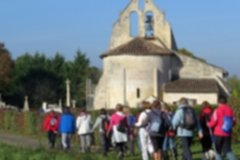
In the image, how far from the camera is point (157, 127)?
71.3 ft

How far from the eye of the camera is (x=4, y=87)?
10662 centimetres

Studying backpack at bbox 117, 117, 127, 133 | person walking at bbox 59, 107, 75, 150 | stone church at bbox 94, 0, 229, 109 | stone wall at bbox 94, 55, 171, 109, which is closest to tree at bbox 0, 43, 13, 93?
stone church at bbox 94, 0, 229, 109

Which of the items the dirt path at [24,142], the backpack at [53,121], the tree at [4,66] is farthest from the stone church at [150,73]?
the backpack at [53,121]

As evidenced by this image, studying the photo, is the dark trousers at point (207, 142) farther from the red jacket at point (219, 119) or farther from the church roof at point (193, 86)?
the church roof at point (193, 86)

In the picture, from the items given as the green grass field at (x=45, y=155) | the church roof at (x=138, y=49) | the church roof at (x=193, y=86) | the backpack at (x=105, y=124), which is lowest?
the green grass field at (x=45, y=155)

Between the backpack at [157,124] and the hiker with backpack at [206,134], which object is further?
the hiker with backpack at [206,134]

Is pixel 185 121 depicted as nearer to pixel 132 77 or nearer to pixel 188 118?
pixel 188 118

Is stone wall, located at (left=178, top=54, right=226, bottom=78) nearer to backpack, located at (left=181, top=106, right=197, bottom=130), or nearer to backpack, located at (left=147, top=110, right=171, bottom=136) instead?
backpack, located at (left=147, top=110, right=171, bottom=136)

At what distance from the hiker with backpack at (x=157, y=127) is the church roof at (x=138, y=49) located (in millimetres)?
58286

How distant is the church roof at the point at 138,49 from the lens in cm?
8044

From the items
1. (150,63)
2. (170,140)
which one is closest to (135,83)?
(150,63)

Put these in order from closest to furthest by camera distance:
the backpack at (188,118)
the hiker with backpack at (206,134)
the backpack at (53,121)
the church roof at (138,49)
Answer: the backpack at (188,118), the hiker with backpack at (206,134), the backpack at (53,121), the church roof at (138,49)

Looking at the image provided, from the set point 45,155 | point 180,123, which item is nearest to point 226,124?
point 180,123

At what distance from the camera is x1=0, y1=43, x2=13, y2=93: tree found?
Answer: 103 m
